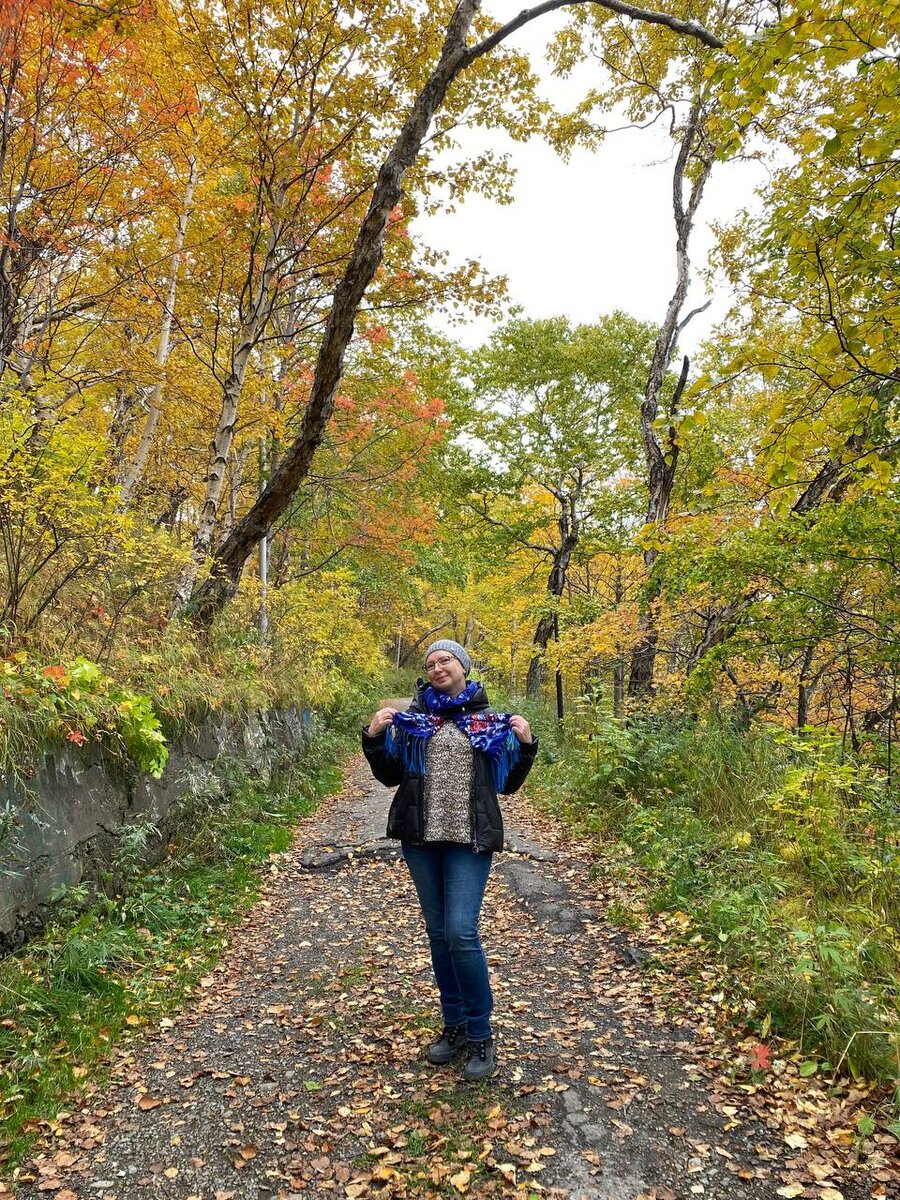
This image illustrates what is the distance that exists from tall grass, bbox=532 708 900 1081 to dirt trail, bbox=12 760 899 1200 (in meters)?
0.40

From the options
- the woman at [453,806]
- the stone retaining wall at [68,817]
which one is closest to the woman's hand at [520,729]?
the woman at [453,806]

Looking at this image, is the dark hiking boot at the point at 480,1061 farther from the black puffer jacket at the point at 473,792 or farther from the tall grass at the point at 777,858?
the tall grass at the point at 777,858

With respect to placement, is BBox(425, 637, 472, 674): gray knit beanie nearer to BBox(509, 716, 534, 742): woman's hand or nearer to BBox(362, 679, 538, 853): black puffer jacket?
BBox(362, 679, 538, 853): black puffer jacket

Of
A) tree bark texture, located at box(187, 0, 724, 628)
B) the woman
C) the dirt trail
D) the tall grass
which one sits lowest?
the dirt trail

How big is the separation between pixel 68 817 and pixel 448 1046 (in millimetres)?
2819

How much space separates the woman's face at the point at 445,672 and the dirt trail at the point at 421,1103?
1961mm

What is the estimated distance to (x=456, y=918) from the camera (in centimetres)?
306

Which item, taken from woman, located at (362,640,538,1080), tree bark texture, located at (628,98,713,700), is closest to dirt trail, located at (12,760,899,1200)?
woman, located at (362,640,538,1080)

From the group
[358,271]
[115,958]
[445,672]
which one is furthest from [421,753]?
[358,271]

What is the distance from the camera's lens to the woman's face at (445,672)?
3.27m

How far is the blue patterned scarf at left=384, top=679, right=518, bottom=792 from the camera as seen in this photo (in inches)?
126

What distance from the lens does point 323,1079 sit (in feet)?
10.8

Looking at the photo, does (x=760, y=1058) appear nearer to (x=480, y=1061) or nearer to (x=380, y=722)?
(x=480, y=1061)

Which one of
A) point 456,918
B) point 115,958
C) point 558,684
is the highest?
point 456,918
